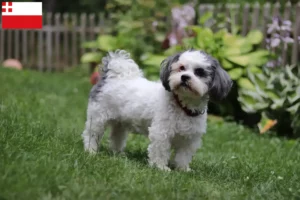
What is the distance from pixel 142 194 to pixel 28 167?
72cm

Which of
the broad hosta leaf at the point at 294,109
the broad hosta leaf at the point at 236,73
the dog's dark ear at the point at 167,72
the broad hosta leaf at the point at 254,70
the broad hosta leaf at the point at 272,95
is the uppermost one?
the dog's dark ear at the point at 167,72

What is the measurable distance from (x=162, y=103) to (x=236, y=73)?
439cm

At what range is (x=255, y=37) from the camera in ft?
32.8

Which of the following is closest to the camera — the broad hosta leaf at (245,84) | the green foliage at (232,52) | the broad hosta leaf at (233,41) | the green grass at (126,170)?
the green grass at (126,170)

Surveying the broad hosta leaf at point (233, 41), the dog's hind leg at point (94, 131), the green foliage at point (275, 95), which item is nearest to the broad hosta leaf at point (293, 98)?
the green foliage at point (275, 95)

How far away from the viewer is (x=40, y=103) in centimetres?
848

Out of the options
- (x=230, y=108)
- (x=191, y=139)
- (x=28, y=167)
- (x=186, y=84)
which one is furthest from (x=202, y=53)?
(x=230, y=108)

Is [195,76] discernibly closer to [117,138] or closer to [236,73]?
[117,138]

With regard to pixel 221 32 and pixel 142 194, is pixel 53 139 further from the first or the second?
pixel 221 32

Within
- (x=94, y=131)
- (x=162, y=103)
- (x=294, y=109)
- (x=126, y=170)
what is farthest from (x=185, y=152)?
(x=294, y=109)

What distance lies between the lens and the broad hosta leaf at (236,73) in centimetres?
921

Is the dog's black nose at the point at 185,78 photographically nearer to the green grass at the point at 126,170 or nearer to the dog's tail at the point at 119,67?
the green grass at the point at 126,170

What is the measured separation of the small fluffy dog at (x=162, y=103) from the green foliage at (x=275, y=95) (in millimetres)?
3239

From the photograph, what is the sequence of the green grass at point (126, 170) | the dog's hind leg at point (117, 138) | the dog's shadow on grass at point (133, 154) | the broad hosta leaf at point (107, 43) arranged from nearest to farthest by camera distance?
1. the green grass at point (126, 170)
2. the dog's shadow on grass at point (133, 154)
3. the dog's hind leg at point (117, 138)
4. the broad hosta leaf at point (107, 43)
